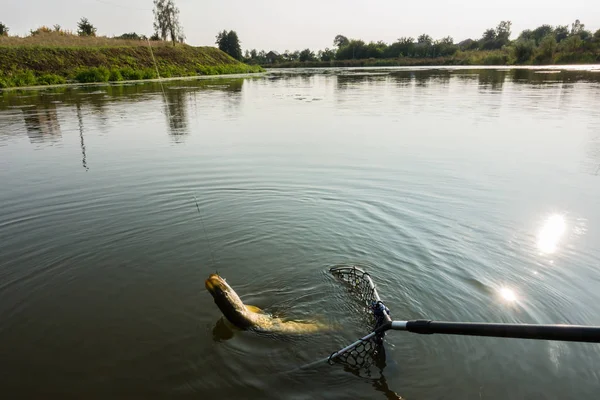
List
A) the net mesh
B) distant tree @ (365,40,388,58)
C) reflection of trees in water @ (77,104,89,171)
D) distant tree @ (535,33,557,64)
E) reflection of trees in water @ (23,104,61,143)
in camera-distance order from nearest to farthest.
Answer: the net mesh, reflection of trees in water @ (77,104,89,171), reflection of trees in water @ (23,104,61,143), distant tree @ (535,33,557,64), distant tree @ (365,40,388,58)

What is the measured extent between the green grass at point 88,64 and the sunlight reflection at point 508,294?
1353 inches

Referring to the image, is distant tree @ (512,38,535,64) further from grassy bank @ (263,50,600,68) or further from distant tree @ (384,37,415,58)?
distant tree @ (384,37,415,58)

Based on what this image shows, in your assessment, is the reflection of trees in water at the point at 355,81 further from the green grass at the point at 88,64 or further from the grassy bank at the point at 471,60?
the grassy bank at the point at 471,60

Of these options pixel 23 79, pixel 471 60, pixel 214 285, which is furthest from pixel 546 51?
pixel 214 285

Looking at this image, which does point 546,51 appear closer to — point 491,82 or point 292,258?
point 491,82

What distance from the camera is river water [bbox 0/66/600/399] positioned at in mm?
3822

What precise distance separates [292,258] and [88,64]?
173ft

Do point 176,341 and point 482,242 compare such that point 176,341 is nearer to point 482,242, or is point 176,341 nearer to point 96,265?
point 96,265

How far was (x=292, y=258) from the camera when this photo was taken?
19.9 feet

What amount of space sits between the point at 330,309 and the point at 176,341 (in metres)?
1.88

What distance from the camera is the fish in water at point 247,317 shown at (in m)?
4.01

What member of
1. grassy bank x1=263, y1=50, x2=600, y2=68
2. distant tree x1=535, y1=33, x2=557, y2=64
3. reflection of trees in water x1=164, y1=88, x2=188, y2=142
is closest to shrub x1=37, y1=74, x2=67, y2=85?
reflection of trees in water x1=164, y1=88, x2=188, y2=142

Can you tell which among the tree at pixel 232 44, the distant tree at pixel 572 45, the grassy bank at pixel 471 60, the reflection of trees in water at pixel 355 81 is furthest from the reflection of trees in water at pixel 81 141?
the tree at pixel 232 44

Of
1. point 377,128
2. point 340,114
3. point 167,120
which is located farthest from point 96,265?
point 340,114
